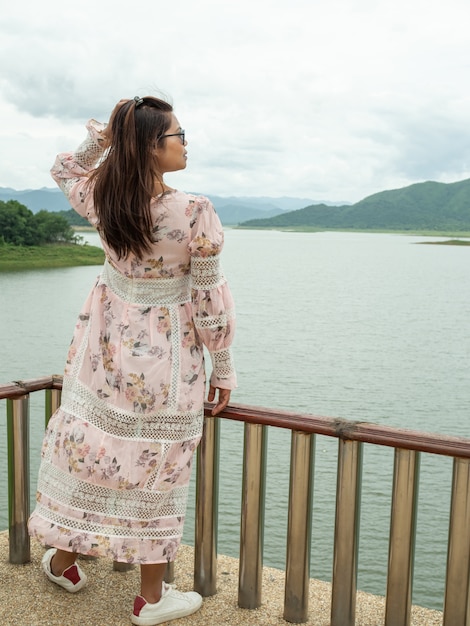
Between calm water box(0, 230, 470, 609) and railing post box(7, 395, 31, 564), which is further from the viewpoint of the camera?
calm water box(0, 230, 470, 609)

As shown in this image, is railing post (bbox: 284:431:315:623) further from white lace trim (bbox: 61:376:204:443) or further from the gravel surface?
white lace trim (bbox: 61:376:204:443)

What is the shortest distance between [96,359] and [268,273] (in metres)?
43.5

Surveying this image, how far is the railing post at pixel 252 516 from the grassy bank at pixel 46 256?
43.5 metres

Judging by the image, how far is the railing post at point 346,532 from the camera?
2277 mm

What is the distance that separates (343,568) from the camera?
2326 millimetres

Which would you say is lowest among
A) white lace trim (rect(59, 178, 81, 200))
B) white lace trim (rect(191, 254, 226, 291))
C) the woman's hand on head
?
the woman's hand on head

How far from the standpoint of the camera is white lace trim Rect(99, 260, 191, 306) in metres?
2.22

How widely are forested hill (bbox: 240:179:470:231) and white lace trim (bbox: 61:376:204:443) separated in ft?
417

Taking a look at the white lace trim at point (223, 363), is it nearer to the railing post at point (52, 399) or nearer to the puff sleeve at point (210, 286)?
the puff sleeve at point (210, 286)

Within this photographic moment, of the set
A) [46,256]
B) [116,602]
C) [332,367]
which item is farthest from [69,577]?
[46,256]

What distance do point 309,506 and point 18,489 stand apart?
3.36 feet

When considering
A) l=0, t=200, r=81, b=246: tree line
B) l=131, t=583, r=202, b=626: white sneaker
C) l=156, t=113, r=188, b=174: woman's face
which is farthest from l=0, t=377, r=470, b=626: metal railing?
l=0, t=200, r=81, b=246: tree line

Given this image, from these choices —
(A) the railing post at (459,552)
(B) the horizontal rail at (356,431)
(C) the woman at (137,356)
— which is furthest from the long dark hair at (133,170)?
(A) the railing post at (459,552)

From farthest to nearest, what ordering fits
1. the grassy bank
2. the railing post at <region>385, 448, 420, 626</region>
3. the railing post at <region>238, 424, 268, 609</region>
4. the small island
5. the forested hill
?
1. the forested hill
2. the small island
3. the grassy bank
4. the railing post at <region>238, 424, 268, 609</region>
5. the railing post at <region>385, 448, 420, 626</region>
